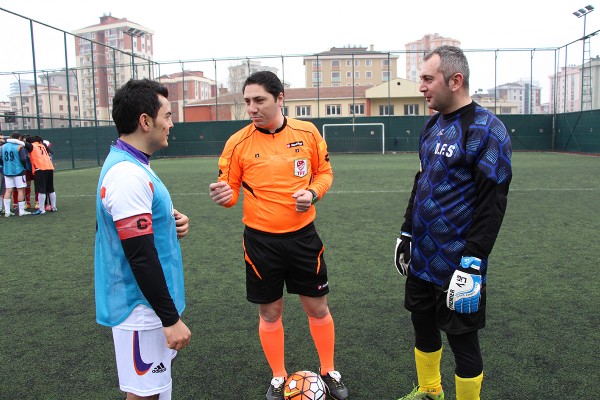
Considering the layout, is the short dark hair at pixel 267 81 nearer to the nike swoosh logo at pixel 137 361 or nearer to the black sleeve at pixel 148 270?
the black sleeve at pixel 148 270

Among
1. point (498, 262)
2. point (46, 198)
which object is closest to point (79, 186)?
point (46, 198)

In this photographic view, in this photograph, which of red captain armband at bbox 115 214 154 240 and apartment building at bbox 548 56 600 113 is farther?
apartment building at bbox 548 56 600 113

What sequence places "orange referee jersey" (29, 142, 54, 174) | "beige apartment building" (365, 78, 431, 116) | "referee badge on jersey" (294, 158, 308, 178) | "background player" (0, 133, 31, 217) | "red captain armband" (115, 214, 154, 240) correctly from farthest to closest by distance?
"beige apartment building" (365, 78, 431, 116) < "orange referee jersey" (29, 142, 54, 174) < "background player" (0, 133, 31, 217) < "referee badge on jersey" (294, 158, 308, 178) < "red captain armband" (115, 214, 154, 240)

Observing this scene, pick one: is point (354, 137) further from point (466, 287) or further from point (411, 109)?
point (466, 287)

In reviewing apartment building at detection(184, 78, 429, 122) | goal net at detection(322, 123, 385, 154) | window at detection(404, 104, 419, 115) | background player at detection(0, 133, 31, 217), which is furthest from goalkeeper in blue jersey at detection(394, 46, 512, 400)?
window at detection(404, 104, 419, 115)

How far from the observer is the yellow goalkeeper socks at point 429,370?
116 inches

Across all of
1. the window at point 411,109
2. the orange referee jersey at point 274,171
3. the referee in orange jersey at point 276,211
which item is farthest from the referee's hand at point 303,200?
the window at point 411,109

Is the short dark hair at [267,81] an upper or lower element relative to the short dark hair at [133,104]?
upper

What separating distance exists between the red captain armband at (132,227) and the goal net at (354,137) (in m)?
31.0

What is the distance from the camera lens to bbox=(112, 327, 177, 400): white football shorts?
2123mm

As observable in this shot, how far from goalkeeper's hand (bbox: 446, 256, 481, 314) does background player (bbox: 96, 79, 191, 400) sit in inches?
49.6

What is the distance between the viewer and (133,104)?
6.81ft

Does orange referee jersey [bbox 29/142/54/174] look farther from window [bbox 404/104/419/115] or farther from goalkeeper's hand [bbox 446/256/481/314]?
window [bbox 404/104/419/115]

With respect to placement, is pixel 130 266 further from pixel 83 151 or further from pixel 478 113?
pixel 83 151
